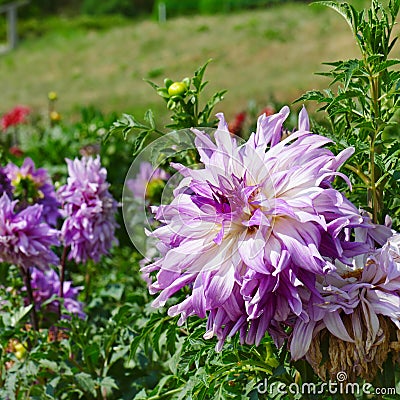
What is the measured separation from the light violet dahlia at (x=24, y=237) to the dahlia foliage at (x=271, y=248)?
0.82 meters

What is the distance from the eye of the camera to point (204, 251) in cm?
107

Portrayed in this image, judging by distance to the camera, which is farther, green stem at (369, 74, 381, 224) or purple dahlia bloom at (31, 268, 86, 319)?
purple dahlia bloom at (31, 268, 86, 319)

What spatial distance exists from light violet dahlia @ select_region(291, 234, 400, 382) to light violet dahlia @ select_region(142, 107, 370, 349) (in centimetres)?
4

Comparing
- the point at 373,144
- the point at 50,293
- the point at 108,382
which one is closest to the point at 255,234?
the point at 373,144

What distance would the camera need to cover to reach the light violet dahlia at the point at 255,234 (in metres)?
1.02

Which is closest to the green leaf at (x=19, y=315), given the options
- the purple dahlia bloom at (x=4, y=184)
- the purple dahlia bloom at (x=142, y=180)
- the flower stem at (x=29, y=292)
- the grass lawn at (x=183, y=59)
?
the flower stem at (x=29, y=292)

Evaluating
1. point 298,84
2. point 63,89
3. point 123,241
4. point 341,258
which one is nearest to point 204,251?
point 341,258

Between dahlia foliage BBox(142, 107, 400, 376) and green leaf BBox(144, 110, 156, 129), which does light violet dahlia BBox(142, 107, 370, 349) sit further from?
green leaf BBox(144, 110, 156, 129)

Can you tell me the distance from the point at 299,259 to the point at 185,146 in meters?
0.49

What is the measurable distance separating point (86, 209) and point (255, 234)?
1087 mm

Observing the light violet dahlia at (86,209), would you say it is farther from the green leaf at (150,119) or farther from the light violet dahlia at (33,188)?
the green leaf at (150,119)

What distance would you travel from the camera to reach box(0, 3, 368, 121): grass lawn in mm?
13594

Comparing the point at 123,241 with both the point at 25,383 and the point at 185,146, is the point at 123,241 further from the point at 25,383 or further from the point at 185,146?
the point at 185,146

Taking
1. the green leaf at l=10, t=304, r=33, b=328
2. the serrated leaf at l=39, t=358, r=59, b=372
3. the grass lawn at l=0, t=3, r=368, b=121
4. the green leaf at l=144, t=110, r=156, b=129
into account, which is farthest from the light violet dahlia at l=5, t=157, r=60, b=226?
the grass lawn at l=0, t=3, r=368, b=121
